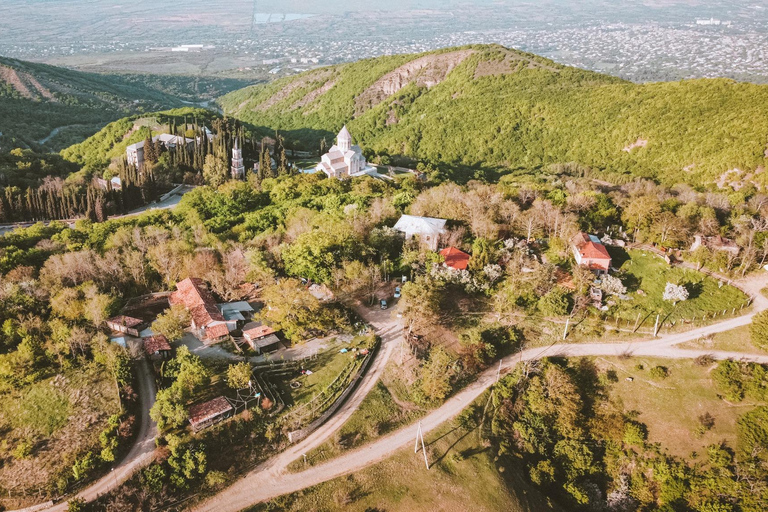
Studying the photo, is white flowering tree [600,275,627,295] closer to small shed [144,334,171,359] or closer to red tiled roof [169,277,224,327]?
red tiled roof [169,277,224,327]

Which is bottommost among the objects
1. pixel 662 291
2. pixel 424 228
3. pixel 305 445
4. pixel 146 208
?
pixel 146 208

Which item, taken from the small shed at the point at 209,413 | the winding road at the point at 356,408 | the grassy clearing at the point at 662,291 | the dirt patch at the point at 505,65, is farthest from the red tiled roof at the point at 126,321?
the dirt patch at the point at 505,65

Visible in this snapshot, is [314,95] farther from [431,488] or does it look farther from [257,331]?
[431,488]

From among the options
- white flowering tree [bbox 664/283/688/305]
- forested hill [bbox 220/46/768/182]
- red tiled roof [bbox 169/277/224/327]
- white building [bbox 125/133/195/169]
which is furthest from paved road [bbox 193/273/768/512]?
white building [bbox 125/133/195/169]

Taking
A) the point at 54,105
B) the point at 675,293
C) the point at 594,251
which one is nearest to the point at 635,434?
the point at 675,293

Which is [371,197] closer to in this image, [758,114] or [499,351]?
Answer: [499,351]

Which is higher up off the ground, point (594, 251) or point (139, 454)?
point (594, 251)

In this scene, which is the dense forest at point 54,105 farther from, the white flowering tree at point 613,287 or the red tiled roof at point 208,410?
the white flowering tree at point 613,287
